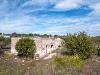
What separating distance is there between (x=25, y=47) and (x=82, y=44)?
8.42m

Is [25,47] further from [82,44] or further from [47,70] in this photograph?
[47,70]

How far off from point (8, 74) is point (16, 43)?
875 inches

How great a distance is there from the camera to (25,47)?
98.4 ft

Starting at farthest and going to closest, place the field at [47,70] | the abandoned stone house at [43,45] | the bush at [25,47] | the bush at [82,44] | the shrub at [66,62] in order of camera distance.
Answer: the abandoned stone house at [43,45], the bush at [25,47], the bush at [82,44], the shrub at [66,62], the field at [47,70]

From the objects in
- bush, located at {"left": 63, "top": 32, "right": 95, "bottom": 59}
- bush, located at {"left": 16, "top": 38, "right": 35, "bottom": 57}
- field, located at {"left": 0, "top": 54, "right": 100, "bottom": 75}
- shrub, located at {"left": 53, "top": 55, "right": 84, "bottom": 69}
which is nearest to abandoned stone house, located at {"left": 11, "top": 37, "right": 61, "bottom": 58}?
bush, located at {"left": 16, "top": 38, "right": 35, "bottom": 57}

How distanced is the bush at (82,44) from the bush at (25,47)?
6.40m

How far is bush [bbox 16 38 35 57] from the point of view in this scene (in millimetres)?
30016

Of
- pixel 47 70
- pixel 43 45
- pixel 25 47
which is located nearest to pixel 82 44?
pixel 43 45

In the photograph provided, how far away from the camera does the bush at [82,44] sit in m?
25.2

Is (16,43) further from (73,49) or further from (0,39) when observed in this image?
(0,39)

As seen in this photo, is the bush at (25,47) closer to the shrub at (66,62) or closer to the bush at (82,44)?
the bush at (82,44)

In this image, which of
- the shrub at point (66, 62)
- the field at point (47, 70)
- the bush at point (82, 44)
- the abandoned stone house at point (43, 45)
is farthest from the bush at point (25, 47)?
the field at point (47, 70)

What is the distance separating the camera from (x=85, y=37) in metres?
25.3

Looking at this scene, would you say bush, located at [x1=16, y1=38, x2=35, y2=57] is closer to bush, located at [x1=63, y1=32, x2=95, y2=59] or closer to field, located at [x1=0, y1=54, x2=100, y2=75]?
bush, located at [x1=63, y1=32, x2=95, y2=59]
